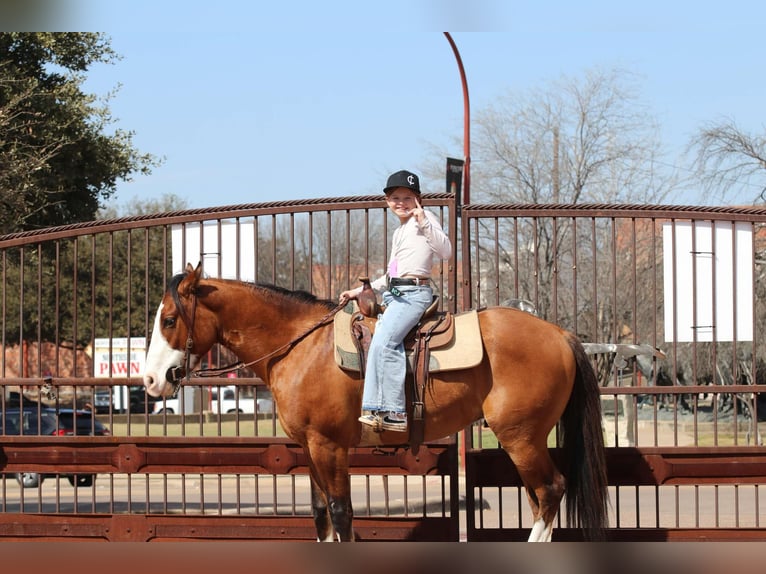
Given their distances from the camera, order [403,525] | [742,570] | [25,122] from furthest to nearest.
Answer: [25,122], [403,525], [742,570]

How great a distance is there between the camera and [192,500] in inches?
621

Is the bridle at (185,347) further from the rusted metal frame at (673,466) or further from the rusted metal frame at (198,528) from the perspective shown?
the rusted metal frame at (673,466)

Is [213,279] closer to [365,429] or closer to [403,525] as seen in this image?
[365,429]

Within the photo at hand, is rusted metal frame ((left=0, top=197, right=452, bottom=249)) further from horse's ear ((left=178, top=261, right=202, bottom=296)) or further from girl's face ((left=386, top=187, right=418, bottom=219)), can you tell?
horse's ear ((left=178, top=261, right=202, bottom=296))

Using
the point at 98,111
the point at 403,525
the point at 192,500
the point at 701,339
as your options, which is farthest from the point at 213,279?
the point at 98,111

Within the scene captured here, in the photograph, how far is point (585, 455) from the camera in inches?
277

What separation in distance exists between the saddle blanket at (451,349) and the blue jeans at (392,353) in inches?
9.0

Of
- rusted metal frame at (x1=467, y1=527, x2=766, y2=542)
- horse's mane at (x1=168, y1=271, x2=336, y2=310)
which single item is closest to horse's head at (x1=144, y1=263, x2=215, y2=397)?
horse's mane at (x1=168, y1=271, x2=336, y2=310)

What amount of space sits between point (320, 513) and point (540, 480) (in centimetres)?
176

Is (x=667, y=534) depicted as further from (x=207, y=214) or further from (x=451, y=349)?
(x=207, y=214)

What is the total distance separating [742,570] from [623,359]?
6.19 metres

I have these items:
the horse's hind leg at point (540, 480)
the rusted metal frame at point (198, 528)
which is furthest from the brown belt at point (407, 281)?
the rusted metal frame at point (198, 528)

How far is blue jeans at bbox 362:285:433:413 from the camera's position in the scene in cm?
663

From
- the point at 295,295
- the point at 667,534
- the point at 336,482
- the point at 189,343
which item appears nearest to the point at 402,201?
the point at 295,295
